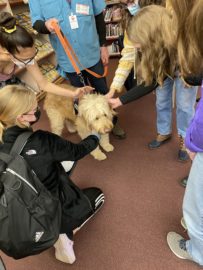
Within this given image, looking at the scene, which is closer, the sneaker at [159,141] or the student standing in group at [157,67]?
the student standing in group at [157,67]

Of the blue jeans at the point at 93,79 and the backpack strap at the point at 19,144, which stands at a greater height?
the backpack strap at the point at 19,144

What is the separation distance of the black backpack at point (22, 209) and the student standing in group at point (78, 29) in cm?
120

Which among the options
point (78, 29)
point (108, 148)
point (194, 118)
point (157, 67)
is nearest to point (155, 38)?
point (157, 67)

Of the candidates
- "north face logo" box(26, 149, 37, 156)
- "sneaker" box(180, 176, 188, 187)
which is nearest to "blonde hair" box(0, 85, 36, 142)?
"north face logo" box(26, 149, 37, 156)

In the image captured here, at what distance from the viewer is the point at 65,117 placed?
8.73 ft

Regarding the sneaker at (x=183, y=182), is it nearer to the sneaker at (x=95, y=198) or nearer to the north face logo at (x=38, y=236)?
the sneaker at (x=95, y=198)

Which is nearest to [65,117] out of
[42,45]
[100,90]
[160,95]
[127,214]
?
[100,90]

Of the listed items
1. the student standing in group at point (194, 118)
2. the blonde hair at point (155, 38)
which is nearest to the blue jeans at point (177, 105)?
the blonde hair at point (155, 38)

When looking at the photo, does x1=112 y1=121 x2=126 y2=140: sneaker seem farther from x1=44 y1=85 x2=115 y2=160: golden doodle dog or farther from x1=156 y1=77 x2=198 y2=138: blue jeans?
x1=156 y1=77 x2=198 y2=138: blue jeans

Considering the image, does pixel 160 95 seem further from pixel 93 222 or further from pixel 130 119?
pixel 93 222

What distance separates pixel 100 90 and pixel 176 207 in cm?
131

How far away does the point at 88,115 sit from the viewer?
208 cm

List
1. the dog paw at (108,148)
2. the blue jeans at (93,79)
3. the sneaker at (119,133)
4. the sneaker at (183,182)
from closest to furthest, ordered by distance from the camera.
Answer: the sneaker at (183,182) → the blue jeans at (93,79) → the dog paw at (108,148) → the sneaker at (119,133)

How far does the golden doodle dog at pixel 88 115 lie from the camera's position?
6.77 ft
